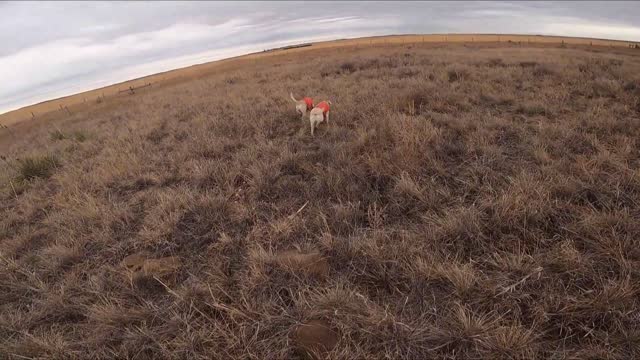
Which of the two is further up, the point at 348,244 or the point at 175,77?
the point at 175,77

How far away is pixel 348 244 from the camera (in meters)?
3.22

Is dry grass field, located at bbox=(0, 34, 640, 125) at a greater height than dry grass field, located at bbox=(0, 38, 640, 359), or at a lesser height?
greater

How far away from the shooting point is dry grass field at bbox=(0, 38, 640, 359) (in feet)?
7.81

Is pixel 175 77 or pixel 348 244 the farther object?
pixel 175 77

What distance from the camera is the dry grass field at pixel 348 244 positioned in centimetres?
238

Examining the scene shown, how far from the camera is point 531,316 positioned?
2363 millimetres

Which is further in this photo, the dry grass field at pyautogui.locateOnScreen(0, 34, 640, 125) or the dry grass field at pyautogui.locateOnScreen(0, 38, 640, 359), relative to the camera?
the dry grass field at pyautogui.locateOnScreen(0, 34, 640, 125)

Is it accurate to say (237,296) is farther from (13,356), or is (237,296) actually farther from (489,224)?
(489,224)

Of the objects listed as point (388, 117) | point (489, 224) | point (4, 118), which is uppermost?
point (4, 118)

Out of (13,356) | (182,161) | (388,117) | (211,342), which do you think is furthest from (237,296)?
(388,117)

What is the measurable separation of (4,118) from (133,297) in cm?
3349

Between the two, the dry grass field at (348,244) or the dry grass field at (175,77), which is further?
the dry grass field at (175,77)

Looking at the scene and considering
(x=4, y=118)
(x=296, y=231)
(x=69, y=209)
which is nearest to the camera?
(x=296, y=231)

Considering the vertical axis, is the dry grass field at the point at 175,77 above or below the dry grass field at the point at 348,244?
above
